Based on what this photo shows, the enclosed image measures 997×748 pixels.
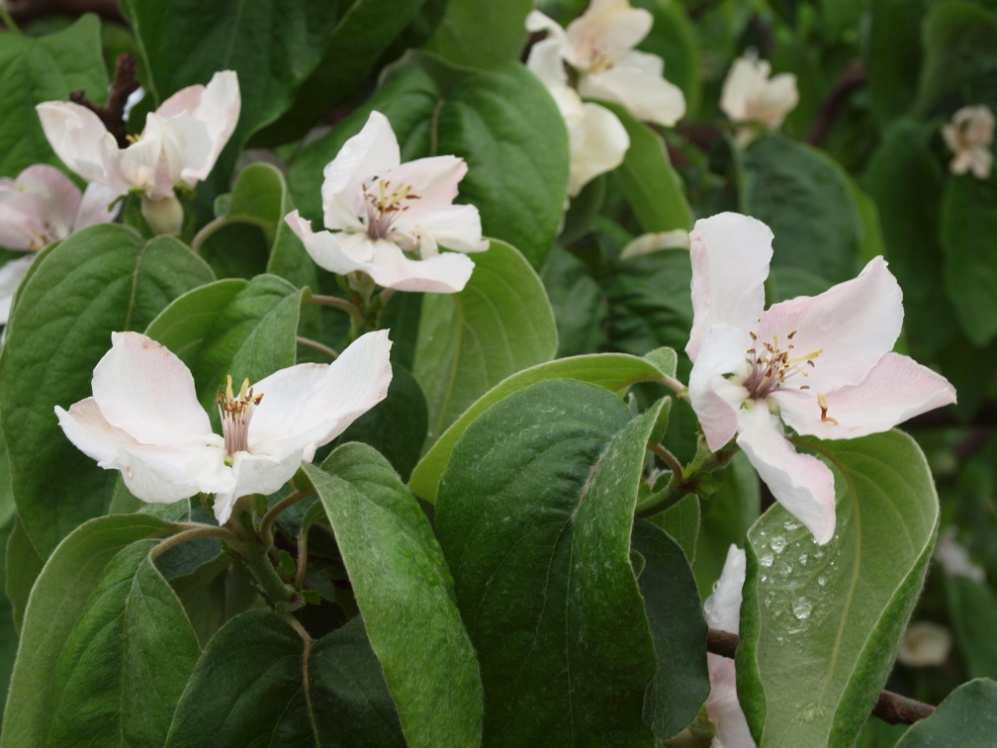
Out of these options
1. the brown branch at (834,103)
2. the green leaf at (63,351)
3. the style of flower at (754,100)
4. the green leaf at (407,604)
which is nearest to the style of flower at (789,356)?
the green leaf at (407,604)

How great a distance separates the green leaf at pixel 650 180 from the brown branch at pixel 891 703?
399 millimetres

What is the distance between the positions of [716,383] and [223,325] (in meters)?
0.21

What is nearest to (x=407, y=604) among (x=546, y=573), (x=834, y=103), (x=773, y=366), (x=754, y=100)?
(x=546, y=573)

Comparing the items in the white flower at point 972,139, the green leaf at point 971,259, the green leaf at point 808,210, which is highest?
the green leaf at point 808,210

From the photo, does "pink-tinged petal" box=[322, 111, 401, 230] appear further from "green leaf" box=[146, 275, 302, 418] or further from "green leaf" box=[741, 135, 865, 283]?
"green leaf" box=[741, 135, 865, 283]

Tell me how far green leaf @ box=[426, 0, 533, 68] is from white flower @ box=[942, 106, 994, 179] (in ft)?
2.04

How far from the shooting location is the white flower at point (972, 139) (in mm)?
1296

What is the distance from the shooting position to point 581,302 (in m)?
0.81

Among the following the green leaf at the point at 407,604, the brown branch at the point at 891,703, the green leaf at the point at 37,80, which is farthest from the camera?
the green leaf at the point at 37,80

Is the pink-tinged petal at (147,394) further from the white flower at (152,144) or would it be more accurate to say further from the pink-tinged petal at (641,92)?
the pink-tinged petal at (641,92)

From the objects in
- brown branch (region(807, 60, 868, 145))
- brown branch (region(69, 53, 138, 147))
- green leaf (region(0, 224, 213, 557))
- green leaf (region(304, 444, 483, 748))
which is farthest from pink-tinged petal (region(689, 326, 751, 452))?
brown branch (region(807, 60, 868, 145))

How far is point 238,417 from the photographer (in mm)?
476

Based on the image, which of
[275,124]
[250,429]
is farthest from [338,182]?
[275,124]

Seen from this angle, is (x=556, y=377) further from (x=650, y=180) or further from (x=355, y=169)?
(x=650, y=180)
